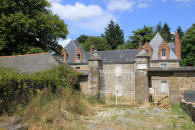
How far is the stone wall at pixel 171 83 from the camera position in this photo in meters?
9.33

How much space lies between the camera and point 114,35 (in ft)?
165

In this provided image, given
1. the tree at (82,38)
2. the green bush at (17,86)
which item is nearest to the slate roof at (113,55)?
the green bush at (17,86)

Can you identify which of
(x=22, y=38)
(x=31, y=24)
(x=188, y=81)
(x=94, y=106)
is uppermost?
(x=31, y=24)

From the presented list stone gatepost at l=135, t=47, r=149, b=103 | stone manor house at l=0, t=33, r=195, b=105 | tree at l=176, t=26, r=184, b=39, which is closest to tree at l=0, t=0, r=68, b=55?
stone manor house at l=0, t=33, r=195, b=105

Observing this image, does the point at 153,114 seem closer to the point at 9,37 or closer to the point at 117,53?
the point at 9,37

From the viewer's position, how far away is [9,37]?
1680 cm

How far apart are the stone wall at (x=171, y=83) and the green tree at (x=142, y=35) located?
3191cm

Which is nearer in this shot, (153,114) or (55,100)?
(55,100)

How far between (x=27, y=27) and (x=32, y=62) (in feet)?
21.7

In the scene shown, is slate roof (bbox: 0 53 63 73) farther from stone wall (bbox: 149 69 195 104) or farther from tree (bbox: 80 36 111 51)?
tree (bbox: 80 36 111 51)

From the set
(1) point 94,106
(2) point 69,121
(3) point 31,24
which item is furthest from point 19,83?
(3) point 31,24

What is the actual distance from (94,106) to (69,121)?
3.73 m

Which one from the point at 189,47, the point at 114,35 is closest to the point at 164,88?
the point at 189,47

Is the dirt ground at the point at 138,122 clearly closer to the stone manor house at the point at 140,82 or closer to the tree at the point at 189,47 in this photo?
the stone manor house at the point at 140,82
